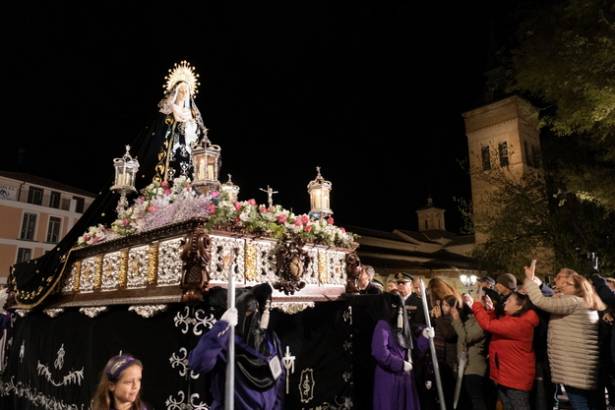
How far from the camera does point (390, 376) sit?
17.6ft

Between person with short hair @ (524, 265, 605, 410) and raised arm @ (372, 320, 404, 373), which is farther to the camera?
raised arm @ (372, 320, 404, 373)

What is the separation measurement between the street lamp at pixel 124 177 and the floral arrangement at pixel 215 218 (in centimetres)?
58

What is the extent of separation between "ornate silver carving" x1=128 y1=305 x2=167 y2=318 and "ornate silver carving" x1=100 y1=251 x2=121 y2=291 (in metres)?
0.96

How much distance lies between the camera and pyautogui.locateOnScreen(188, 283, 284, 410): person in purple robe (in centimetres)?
411

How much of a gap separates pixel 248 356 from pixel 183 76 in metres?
6.32

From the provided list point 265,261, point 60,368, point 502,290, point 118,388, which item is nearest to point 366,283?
point 265,261

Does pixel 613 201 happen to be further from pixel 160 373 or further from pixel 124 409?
pixel 124 409

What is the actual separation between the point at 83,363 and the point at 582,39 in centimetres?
1152

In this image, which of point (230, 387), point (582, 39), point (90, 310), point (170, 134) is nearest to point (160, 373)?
point (230, 387)

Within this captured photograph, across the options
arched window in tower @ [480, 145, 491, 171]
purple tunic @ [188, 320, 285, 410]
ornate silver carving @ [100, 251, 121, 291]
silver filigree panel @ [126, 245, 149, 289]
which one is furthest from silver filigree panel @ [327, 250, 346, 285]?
arched window in tower @ [480, 145, 491, 171]

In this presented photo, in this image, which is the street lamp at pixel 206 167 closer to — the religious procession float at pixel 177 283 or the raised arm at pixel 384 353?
the religious procession float at pixel 177 283

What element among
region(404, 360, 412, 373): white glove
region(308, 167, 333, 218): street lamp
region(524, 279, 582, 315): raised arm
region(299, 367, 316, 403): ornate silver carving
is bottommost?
region(299, 367, 316, 403): ornate silver carving

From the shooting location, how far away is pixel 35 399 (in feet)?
24.9

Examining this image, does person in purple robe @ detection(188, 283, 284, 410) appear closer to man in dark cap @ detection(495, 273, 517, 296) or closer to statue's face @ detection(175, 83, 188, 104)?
man in dark cap @ detection(495, 273, 517, 296)
